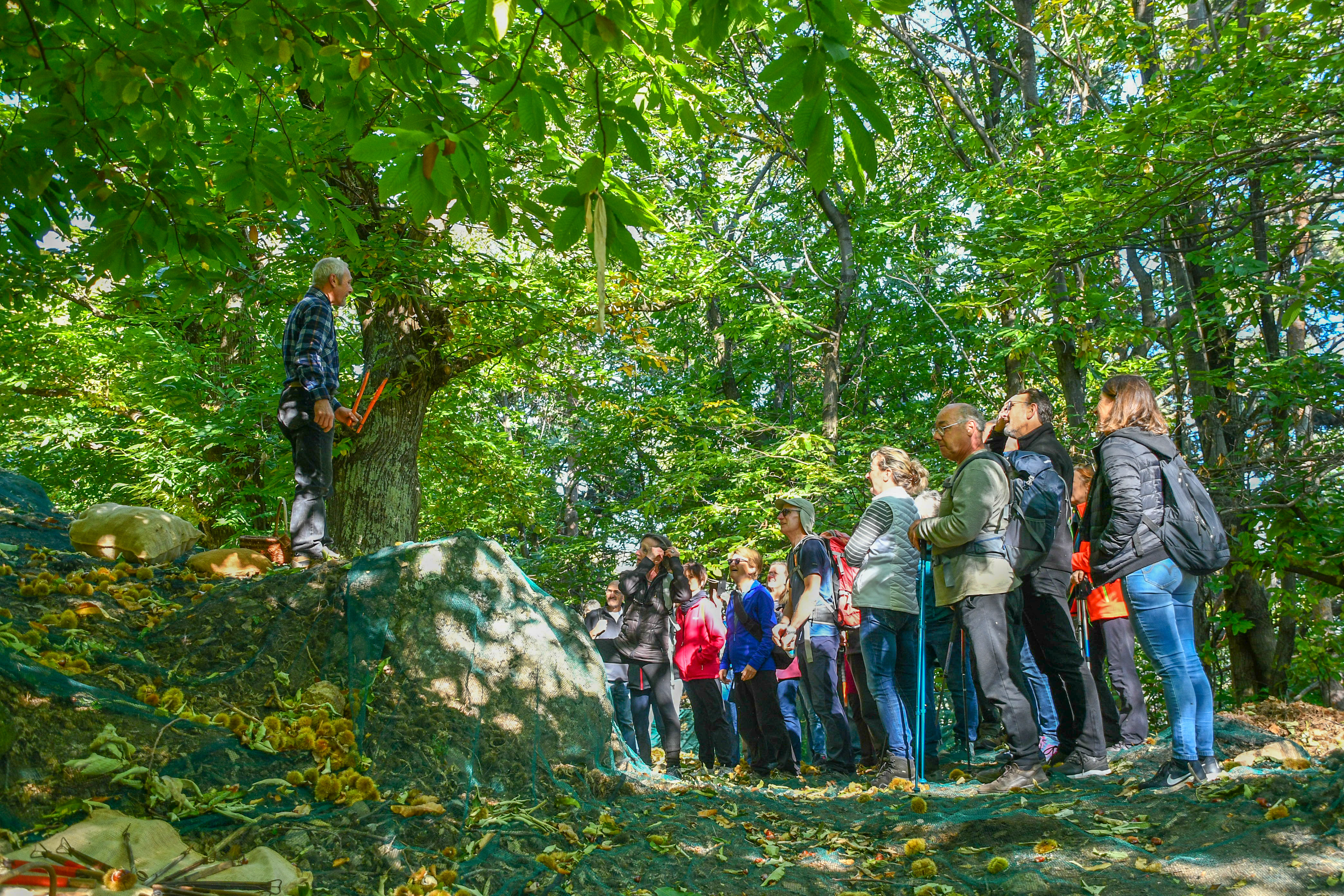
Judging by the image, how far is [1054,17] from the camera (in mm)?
11859

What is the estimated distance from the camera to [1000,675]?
4398mm

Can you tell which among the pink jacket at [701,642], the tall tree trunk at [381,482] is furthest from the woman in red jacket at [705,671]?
the tall tree trunk at [381,482]

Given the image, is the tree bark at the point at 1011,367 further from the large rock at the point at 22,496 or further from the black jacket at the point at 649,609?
the large rock at the point at 22,496

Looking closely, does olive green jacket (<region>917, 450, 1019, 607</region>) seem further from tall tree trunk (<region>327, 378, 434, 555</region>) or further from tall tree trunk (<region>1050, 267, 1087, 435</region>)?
tall tree trunk (<region>327, 378, 434, 555</region>)

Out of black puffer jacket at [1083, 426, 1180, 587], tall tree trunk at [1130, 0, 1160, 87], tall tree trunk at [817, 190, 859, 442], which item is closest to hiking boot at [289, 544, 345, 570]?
black puffer jacket at [1083, 426, 1180, 587]

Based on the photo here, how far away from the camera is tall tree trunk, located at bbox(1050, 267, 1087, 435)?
9.73m

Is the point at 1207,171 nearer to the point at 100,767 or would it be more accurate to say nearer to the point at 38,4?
the point at 38,4

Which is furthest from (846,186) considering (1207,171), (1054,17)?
(1207,171)

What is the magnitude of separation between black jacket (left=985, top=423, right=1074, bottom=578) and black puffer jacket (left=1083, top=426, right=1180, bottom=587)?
724mm

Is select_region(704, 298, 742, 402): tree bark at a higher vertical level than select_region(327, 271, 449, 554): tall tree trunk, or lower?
higher

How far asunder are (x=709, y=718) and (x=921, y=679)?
6.85ft

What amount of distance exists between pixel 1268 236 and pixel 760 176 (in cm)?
1151

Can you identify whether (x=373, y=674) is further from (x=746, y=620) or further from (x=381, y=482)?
(x=381, y=482)

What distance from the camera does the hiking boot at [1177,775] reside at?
12.8 ft
